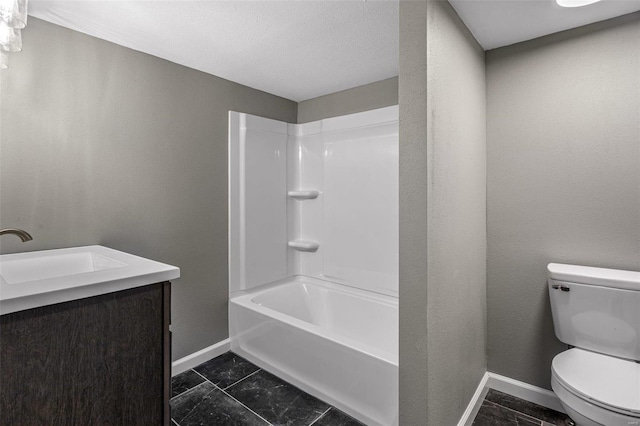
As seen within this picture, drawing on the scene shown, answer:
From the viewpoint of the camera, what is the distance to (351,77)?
267cm

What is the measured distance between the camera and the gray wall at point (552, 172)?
69.1 inches

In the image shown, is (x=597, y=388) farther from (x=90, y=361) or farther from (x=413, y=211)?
(x=90, y=361)

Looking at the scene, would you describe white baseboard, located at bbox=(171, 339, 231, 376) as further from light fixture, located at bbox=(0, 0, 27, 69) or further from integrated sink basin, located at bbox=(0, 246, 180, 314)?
light fixture, located at bbox=(0, 0, 27, 69)

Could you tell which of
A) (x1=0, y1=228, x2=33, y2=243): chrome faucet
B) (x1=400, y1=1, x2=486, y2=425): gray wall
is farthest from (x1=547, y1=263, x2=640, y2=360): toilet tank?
(x1=0, y1=228, x2=33, y2=243): chrome faucet

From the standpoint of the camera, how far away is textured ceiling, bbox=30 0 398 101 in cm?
166

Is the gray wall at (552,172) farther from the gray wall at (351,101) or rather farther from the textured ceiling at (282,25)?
the gray wall at (351,101)

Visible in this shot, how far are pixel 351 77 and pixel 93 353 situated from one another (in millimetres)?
2485

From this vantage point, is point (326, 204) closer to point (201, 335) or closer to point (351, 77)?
point (351, 77)

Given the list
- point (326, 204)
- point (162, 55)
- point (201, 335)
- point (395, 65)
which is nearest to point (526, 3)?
point (395, 65)

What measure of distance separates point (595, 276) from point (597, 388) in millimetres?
554

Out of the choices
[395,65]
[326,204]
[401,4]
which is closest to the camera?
[401,4]

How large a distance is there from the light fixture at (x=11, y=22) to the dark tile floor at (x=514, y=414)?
9.53ft

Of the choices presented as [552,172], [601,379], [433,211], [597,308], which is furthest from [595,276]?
[433,211]

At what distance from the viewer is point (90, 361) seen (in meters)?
1.10
